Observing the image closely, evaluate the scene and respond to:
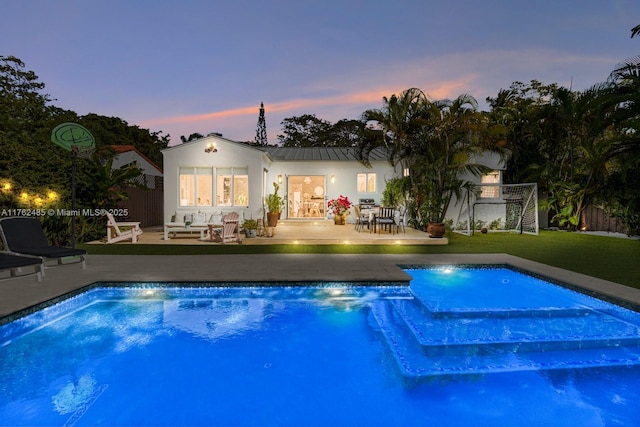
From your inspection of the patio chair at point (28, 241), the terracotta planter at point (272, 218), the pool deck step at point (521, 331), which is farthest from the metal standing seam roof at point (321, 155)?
the pool deck step at point (521, 331)

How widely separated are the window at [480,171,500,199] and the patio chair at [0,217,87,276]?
49.9ft

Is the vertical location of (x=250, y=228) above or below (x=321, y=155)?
below

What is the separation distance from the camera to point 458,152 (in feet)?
44.8

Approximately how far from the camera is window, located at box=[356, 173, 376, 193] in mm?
17094

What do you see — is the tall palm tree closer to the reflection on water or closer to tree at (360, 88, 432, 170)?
tree at (360, 88, 432, 170)

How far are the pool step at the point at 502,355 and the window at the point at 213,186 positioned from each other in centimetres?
1050

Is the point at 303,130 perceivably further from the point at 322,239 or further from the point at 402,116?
the point at 322,239

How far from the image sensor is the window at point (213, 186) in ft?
46.0

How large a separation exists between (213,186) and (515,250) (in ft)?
34.7

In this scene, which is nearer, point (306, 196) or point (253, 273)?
point (253, 273)

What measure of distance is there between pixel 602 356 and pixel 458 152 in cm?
1028

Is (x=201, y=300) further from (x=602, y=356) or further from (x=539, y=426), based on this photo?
(x=602, y=356)

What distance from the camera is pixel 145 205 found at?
17.6 metres

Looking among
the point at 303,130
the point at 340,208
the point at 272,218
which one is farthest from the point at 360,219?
the point at 303,130
